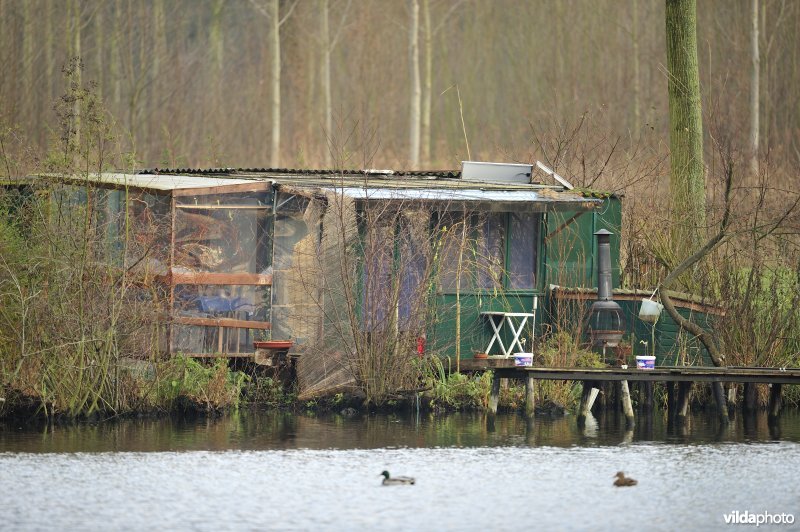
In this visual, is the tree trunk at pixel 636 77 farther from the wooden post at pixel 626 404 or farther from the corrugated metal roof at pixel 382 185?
the wooden post at pixel 626 404

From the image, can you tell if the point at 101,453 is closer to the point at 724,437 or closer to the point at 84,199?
the point at 84,199

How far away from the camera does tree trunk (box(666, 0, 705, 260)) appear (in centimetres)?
2433

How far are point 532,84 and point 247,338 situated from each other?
35758 mm

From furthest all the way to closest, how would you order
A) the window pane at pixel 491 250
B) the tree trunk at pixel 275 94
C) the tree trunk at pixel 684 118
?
the tree trunk at pixel 275 94 < the tree trunk at pixel 684 118 < the window pane at pixel 491 250

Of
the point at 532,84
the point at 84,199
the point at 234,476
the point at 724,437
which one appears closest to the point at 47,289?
the point at 84,199

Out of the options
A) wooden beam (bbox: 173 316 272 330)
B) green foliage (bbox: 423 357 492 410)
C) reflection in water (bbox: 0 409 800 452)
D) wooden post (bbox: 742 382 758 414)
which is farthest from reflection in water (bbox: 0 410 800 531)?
wooden beam (bbox: 173 316 272 330)

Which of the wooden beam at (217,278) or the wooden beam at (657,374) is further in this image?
the wooden beam at (217,278)

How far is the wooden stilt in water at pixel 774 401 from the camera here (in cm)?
2041

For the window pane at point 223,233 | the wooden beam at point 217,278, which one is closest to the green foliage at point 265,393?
the wooden beam at point 217,278

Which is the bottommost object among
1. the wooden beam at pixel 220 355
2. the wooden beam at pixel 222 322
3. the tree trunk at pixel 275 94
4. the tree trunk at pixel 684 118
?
the wooden beam at pixel 220 355

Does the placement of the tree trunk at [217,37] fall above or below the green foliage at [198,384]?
above

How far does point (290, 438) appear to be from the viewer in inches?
704

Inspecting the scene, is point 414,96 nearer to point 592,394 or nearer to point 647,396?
Answer: point 647,396

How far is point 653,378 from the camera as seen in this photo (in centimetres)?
1945
